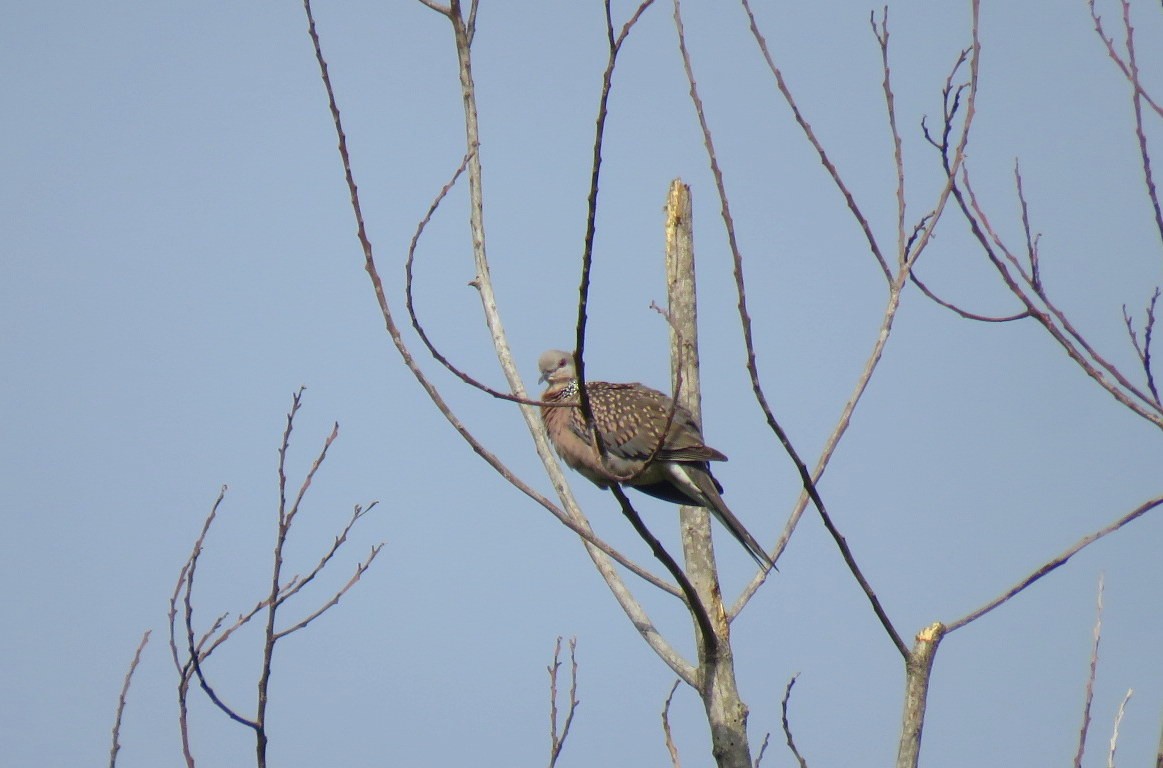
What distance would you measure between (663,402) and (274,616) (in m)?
2.82

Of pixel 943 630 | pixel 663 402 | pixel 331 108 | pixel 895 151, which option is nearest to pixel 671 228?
pixel 663 402

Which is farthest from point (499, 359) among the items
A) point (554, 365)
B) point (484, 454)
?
point (554, 365)

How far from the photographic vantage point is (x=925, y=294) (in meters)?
3.70

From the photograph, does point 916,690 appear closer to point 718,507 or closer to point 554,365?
point 718,507

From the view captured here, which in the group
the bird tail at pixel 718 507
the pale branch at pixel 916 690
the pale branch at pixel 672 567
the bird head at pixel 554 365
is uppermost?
the bird head at pixel 554 365

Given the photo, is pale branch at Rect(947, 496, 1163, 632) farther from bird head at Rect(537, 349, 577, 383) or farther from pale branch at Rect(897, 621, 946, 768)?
bird head at Rect(537, 349, 577, 383)

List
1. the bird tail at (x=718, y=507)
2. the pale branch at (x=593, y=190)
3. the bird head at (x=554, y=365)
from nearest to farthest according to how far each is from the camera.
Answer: the pale branch at (x=593, y=190) → the bird tail at (x=718, y=507) → the bird head at (x=554, y=365)

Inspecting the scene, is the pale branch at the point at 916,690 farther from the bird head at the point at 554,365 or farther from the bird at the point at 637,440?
the bird head at the point at 554,365

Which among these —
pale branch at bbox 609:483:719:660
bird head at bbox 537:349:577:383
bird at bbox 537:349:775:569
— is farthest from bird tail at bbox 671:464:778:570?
bird head at bbox 537:349:577:383

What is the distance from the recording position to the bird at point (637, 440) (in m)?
4.71

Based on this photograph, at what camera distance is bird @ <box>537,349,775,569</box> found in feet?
15.4

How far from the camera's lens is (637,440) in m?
5.61

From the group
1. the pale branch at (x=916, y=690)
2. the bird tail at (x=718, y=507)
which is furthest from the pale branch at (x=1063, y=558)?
the bird tail at (x=718, y=507)

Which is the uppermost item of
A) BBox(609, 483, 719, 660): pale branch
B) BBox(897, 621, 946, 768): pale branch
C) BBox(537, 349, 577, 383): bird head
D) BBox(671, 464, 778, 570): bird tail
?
BBox(537, 349, 577, 383): bird head
